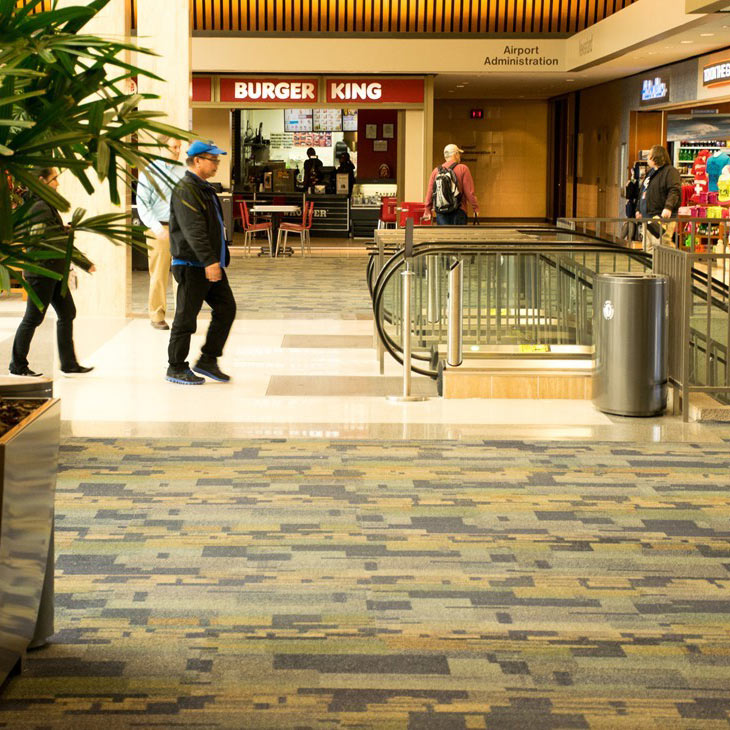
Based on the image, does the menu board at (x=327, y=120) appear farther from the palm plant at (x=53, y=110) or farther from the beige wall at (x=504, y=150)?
the palm plant at (x=53, y=110)

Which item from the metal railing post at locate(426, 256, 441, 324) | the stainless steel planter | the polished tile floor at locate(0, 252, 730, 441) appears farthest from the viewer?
the metal railing post at locate(426, 256, 441, 324)

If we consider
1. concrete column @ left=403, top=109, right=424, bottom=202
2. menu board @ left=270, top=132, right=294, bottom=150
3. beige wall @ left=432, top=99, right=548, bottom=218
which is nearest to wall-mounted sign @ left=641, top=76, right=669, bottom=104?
concrete column @ left=403, top=109, right=424, bottom=202

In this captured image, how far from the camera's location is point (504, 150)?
29625 mm

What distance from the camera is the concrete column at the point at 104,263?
11133 millimetres

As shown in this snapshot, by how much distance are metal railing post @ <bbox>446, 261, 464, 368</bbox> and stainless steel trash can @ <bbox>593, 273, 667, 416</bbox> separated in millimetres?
868

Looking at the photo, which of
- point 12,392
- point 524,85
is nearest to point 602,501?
point 12,392

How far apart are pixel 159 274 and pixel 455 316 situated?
3721 millimetres

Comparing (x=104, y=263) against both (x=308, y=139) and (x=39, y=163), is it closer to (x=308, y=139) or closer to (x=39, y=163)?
(x=39, y=163)

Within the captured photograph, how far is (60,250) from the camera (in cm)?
316

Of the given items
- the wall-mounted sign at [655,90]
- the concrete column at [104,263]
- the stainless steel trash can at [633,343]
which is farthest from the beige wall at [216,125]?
the stainless steel trash can at [633,343]

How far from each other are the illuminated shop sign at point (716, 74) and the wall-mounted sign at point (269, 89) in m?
6.60

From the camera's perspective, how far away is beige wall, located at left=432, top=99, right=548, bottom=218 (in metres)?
29.4

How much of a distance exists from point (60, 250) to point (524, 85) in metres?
22.2

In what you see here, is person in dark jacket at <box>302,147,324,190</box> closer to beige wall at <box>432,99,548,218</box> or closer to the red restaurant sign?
the red restaurant sign
